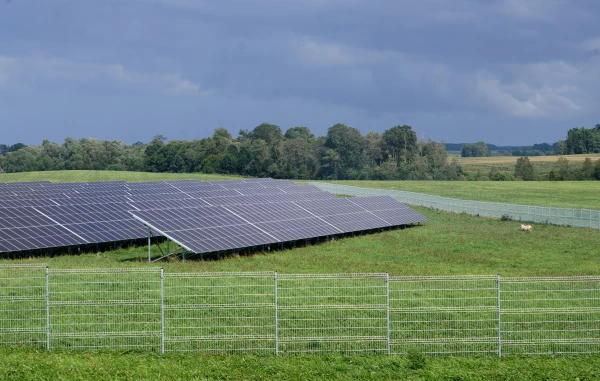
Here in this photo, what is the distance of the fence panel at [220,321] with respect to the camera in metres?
16.8

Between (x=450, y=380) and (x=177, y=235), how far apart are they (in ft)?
69.4

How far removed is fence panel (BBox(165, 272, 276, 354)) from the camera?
16.8 meters

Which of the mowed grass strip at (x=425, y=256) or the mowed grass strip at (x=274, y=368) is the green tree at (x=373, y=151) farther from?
the mowed grass strip at (x=274, y=368)

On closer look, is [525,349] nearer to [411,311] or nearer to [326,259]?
[411,311]

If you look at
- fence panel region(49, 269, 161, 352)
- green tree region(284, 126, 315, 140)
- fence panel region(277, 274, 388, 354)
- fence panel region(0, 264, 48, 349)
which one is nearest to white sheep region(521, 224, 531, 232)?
fence panel region(277, 274, 388, 354)

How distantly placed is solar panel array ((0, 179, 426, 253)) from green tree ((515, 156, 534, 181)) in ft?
232

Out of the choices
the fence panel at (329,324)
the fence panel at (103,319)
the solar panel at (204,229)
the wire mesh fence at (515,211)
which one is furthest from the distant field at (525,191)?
the fence panel at (103,319)

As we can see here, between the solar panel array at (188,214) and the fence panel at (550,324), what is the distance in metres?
15.8

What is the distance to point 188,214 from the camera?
128 ft

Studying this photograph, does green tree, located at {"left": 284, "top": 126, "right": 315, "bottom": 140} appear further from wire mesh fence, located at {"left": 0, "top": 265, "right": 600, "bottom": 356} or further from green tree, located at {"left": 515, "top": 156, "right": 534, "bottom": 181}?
wire mesh fence, located at {"left": 0, "top": 265, "right": 600, "bottom": 356}

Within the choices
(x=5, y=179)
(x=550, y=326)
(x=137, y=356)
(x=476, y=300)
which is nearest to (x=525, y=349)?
(x=550, y=326)

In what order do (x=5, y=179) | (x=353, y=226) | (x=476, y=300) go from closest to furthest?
(x=476, y=300) → (x=353, y=226) → (x=5, y=179)

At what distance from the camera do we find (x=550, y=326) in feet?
62.8

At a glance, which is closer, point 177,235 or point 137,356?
point 137,356
